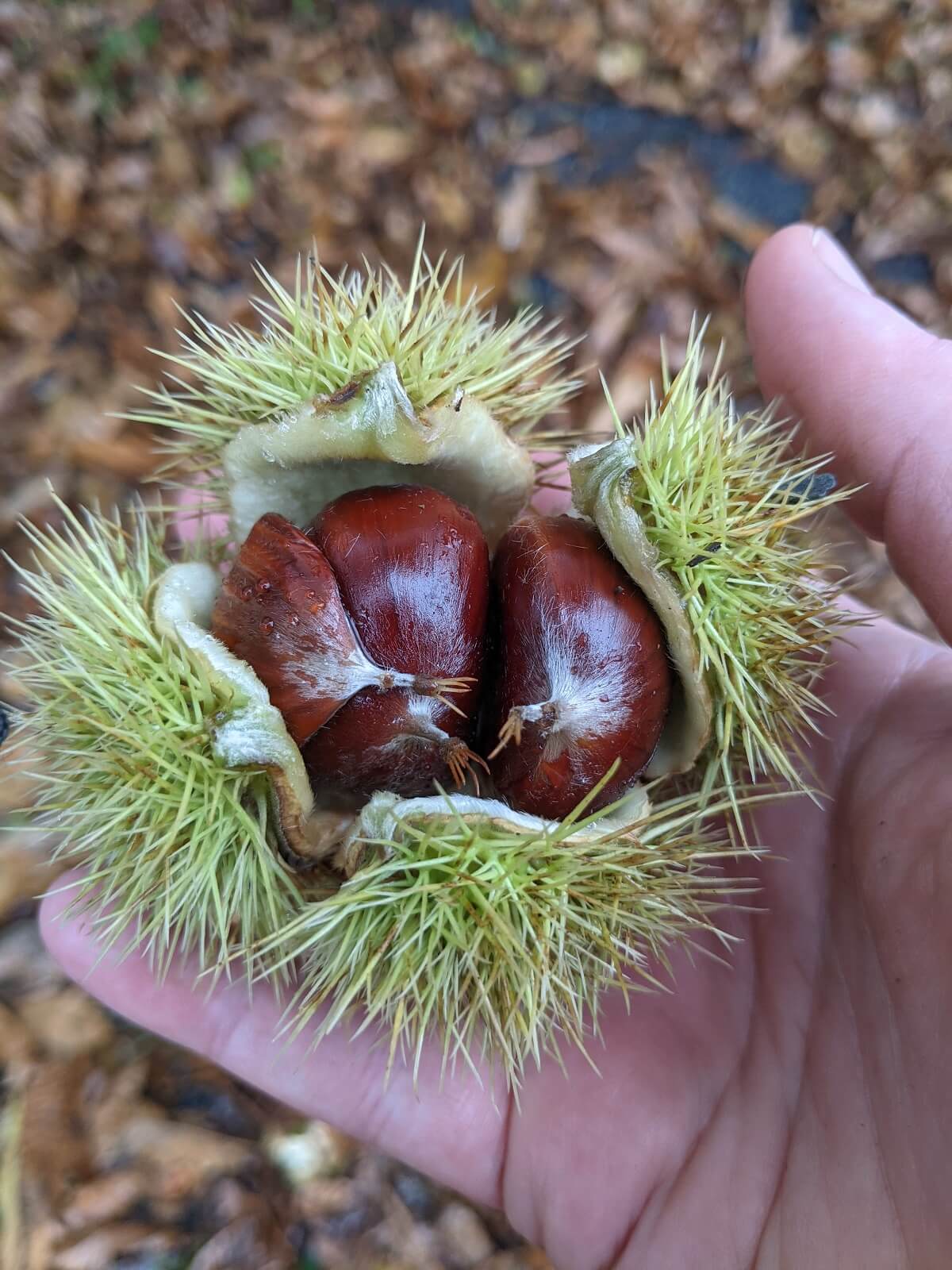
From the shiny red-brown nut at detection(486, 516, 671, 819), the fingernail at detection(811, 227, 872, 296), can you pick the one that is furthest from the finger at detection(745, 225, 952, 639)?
the shiny red-brown nut at detection(486, 516, 671, 819)

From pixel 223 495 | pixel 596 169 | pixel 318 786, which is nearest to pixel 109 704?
pixel 318 786

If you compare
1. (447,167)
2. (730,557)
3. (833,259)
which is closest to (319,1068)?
(730,557)

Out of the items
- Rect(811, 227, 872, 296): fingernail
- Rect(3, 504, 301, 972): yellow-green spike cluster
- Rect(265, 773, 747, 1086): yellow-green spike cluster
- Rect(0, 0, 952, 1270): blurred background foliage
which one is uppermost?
Rect(0, 0, 952, 1270): blurred background foliage

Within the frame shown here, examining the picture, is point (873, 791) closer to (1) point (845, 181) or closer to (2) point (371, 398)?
(2) point (371, 398)

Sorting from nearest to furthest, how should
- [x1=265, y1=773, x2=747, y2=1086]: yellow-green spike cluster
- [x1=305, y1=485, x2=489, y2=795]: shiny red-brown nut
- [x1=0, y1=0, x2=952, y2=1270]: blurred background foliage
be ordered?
1. [x1=265, y1=773, x2=747, y2=1086]: yellow-green spike cluster
2. [x1=305, y1=485, x2=489, y2=795]: shiny red-brown nut
3. [x1=0, y1=0, x2=952, y2=1270]: blurred background foliage

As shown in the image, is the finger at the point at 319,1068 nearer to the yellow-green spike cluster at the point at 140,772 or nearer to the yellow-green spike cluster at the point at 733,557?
the yellow-green spike cluster at the point at 140,772

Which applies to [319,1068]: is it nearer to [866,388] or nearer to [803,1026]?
[803,1026]

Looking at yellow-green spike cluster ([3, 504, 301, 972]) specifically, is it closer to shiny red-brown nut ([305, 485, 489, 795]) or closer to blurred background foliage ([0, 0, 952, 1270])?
shiny red-brown nut ([305, 485, 489, 795])
